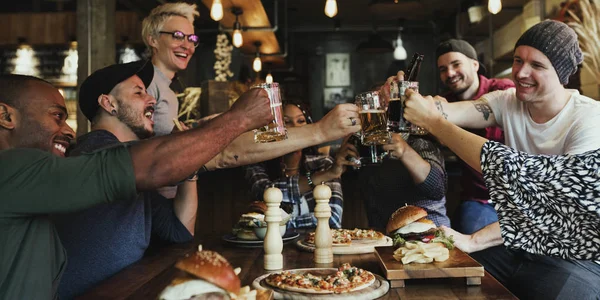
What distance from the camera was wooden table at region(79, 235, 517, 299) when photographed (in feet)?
5.35

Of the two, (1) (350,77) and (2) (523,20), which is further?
(1) (350,77)

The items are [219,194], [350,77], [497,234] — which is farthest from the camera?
[350,77]

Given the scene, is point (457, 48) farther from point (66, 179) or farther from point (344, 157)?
point (66, 179)

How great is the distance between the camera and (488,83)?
372 centimetres

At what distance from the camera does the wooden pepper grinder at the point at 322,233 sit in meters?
2.07

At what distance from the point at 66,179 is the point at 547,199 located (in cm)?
155

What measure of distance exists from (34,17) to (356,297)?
892 cm

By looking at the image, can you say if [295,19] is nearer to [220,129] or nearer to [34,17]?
[34,17]

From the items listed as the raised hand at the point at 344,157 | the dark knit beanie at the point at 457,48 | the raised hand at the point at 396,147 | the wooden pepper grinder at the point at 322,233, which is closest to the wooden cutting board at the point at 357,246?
the wooden pepper grinder at the point at 322,233

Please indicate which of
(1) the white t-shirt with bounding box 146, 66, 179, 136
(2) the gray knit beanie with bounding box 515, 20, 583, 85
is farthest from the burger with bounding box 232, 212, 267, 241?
(2) the gray knit beanie with bounding box 515, 20, 583, 85

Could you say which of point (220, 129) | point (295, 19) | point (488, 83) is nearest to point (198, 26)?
point (295, 19)

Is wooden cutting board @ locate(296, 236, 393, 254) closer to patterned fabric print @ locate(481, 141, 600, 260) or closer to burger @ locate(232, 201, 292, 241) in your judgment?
burger @ locate(232, 201, 292, 241)

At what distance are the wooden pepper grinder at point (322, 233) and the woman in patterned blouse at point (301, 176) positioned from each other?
101 cm

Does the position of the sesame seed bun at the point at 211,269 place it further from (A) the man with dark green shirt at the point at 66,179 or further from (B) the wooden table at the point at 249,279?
(A) the man with dark green shirt at the point at 66,179
